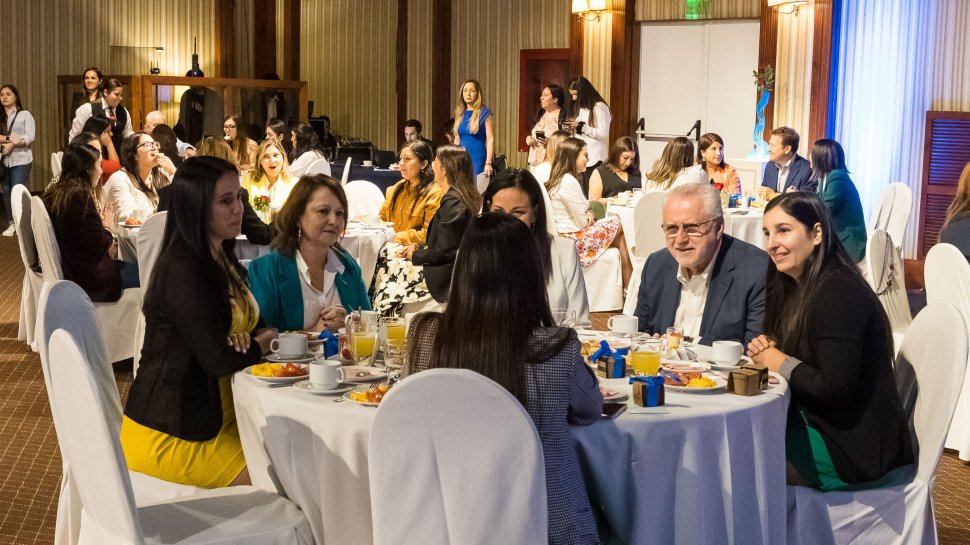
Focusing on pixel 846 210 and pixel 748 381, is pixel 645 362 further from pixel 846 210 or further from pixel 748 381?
pixel 846 210

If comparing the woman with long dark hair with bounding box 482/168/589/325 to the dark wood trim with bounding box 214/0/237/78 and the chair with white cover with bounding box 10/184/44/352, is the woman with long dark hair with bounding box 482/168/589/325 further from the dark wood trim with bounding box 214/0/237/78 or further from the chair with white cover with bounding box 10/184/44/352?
the dark wood trim with bounding box 214/0/237/78

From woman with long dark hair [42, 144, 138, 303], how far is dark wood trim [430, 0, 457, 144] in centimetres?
999

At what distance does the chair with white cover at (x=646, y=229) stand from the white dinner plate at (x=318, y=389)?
4.09 m

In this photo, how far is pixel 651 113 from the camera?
13109 mm

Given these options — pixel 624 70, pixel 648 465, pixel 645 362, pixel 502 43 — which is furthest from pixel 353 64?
pixel 648 465

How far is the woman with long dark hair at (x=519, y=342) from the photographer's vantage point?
7.84 ft

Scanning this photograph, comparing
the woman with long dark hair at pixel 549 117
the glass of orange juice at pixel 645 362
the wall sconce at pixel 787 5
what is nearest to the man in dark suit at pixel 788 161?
the woman with long dark hair at pixel 549 117

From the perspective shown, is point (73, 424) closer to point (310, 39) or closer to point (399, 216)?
point (399, 216)

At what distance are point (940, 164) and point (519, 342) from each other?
28.5 feet

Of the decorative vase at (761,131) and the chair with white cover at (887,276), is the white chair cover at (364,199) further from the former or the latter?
the decorative vase at (761,131)

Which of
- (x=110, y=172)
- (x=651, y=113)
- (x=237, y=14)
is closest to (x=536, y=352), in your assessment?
(x=110, y=172)

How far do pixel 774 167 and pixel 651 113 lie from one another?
13.5 feet

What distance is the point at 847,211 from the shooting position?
734 centimetres

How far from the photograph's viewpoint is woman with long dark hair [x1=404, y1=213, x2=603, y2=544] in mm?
2391
